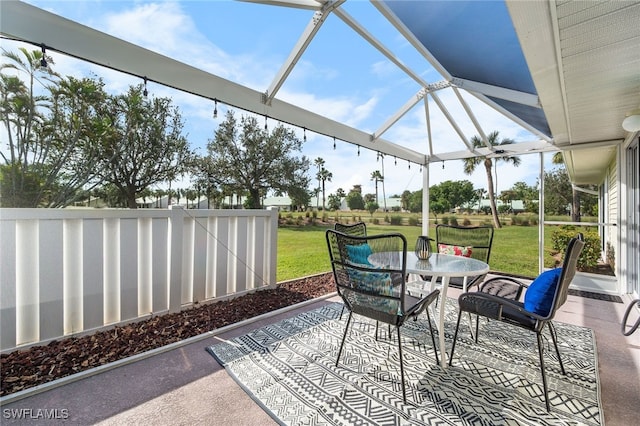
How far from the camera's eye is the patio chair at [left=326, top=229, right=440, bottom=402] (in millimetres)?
1944

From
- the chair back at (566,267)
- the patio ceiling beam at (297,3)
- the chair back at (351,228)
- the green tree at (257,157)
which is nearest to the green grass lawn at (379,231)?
the green tree at (257,157)

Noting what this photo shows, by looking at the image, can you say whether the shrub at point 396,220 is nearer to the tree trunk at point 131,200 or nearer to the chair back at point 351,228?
the chair back at point 351,228

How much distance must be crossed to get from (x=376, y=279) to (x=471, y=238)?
2266 millimetres

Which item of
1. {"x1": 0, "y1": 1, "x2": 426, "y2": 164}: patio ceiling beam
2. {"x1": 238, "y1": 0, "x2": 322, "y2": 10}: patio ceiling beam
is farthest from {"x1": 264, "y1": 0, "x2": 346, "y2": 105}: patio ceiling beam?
{"x1": 0, "y1": 1, "x2": 426, "y2": 164}: patio ceiling beam

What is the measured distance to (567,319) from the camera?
10.8 ft

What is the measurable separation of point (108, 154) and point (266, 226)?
2082 millimetres

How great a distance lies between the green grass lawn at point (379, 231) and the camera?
5.20 m

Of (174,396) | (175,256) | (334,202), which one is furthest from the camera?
(334,202)

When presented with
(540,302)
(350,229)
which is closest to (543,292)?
(540,302)

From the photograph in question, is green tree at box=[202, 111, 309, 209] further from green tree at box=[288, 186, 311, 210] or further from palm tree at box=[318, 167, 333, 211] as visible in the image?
palm tree at box=[318, 167, 333, 211]

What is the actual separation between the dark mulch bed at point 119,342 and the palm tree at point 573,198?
16.2 ft

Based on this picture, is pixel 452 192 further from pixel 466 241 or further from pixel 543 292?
pixel 543 292

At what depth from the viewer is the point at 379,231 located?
5.30 metres

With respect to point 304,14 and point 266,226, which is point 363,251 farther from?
point 304,14
